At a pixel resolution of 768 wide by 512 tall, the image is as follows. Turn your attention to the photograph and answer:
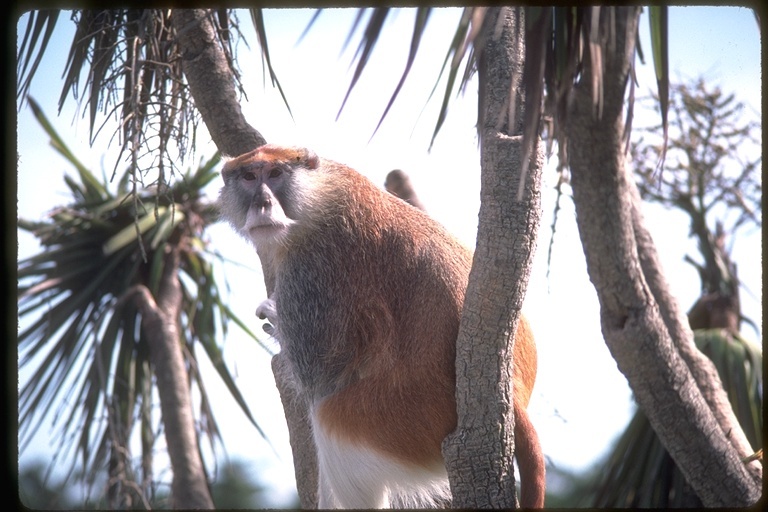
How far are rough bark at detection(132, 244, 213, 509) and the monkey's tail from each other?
2420 mm

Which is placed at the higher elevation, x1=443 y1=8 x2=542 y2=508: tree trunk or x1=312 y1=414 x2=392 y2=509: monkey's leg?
x1=443 y1=8 x2=542 y2=508: tree trunk

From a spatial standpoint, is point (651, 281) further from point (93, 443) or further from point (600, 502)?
point (93, 443)

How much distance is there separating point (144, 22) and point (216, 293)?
7.42 feet

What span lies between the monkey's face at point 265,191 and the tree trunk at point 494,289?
92cm

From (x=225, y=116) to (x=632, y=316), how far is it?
1904 millimetres

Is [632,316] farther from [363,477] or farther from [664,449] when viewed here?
[664,449]

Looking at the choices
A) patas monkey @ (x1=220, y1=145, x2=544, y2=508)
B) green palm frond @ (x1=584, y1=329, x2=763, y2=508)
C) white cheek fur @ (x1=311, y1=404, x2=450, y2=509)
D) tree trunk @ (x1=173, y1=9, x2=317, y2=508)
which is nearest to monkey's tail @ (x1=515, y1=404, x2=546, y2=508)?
patas monkey @ (x1=220, y1=145, x2=544, y2=508)

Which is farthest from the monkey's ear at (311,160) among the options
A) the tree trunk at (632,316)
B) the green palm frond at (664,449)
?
the green palm frond at (664,449)

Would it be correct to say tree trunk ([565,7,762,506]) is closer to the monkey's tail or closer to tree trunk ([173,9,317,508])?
the monkey's tail

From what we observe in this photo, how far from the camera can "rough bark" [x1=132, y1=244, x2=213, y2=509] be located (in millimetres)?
4441

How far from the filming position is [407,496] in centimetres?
323

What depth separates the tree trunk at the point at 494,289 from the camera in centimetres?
229

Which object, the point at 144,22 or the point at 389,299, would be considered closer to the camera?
the point at 389,299

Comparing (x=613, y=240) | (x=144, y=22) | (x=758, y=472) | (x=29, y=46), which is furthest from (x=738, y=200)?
(x=29, y=46)
